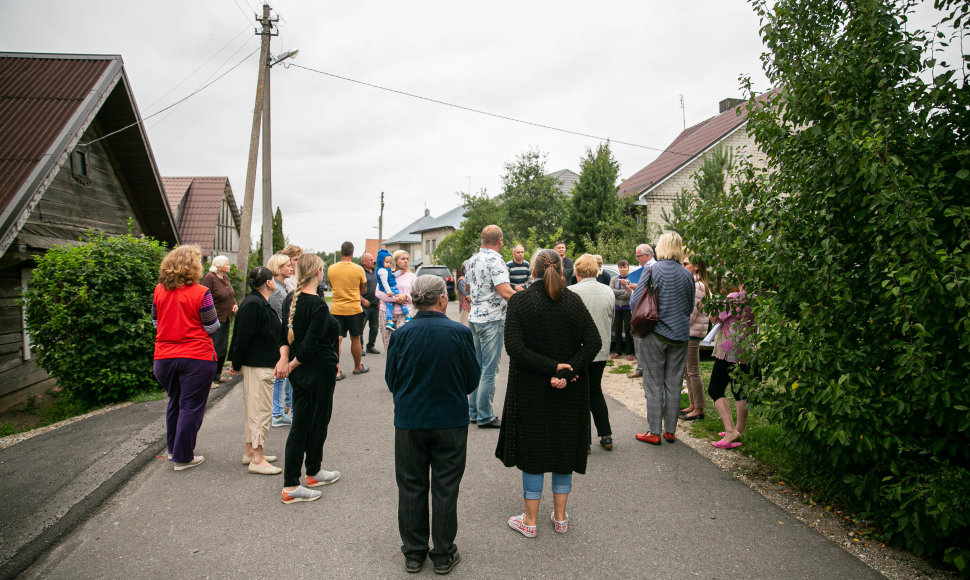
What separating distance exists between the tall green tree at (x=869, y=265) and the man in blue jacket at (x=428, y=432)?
2252 mm

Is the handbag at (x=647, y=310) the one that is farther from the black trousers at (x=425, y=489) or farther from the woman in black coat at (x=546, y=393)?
the black trousers at (x=425, y=489)

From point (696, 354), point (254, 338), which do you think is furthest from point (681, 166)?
point (254, 338)

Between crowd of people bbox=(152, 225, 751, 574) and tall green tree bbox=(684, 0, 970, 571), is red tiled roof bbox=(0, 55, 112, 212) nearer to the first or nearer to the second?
crowd of people bbox=(152, 225, 751, 574)

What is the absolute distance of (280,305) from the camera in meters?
6.50

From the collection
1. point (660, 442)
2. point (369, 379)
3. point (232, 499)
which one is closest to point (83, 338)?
point (369, 379)

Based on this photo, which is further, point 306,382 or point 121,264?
point 121,264

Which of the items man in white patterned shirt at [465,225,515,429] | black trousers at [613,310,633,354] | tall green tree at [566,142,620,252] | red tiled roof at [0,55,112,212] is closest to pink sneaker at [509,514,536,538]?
man in white patterned shirt at [465,225,515,429]

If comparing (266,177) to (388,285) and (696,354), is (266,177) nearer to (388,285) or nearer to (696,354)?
(388,285)

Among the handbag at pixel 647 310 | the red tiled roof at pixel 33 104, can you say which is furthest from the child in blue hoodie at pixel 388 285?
the red tiled roof at pixel 33 104

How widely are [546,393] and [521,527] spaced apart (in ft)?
3.10

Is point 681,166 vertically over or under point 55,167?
over

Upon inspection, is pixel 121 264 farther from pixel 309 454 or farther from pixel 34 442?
pixel 309 454

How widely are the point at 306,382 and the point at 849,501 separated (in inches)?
161

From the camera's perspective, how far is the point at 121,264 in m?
7.73
